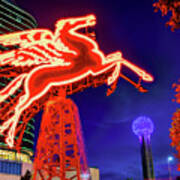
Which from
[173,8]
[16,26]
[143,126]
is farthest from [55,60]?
[16,26]

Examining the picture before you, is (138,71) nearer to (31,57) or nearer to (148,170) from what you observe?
(31,57)

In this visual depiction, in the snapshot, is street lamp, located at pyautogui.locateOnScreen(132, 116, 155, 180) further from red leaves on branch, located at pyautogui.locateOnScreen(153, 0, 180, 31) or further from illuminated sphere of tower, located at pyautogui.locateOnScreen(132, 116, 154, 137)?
red leaves on branch, located at pyautogui.locateOnScreen(153, 0, 180, 31)

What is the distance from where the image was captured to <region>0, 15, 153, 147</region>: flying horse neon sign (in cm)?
1966

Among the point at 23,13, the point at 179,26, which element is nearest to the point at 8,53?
the point at 179,26

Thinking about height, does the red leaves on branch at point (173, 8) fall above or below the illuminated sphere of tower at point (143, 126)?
below

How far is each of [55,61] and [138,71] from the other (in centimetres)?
512

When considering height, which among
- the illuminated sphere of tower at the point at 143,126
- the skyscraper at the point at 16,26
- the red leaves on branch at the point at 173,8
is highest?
the skyscraper at the point at 16,26

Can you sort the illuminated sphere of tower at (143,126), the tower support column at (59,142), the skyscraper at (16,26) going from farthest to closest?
the skyscraper at (16,26)
the illuminated sphere of tower at (143,126)
the tower support column at (59,142)

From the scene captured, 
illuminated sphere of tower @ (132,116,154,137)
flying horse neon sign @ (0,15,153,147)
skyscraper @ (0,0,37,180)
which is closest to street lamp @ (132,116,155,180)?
illuminated sphere of tower @ (132,116,154,137)

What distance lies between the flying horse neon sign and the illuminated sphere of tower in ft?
89.1

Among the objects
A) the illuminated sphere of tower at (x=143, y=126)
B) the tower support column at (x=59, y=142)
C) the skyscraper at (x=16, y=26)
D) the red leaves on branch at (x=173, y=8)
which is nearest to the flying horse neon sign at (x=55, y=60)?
the tower support column at (x=59, y=142)

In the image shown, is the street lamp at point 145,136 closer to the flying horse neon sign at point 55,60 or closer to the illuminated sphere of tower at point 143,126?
the illuminated sphere of tower at point 143,126

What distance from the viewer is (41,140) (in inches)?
758

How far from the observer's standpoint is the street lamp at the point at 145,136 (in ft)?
152
